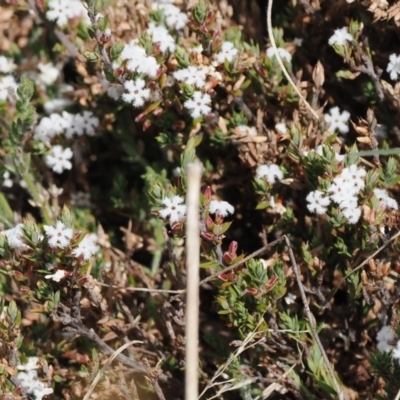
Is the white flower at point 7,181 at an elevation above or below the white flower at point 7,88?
below

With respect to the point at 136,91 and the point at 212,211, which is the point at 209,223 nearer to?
the point at 212,211

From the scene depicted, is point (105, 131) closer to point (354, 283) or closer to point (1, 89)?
point (1, 89)

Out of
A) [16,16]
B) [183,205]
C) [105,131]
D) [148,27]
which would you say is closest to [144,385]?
[183,205]

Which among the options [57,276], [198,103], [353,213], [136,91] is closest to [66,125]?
[136,91]

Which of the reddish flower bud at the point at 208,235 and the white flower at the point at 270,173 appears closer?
the reddish flower bud at the point at 208,235

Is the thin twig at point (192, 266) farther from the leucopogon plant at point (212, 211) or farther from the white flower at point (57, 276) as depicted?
the white flower at point (57, 276)

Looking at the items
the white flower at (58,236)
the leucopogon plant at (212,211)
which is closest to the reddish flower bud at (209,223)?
the leucopogon plant at (212,211)
